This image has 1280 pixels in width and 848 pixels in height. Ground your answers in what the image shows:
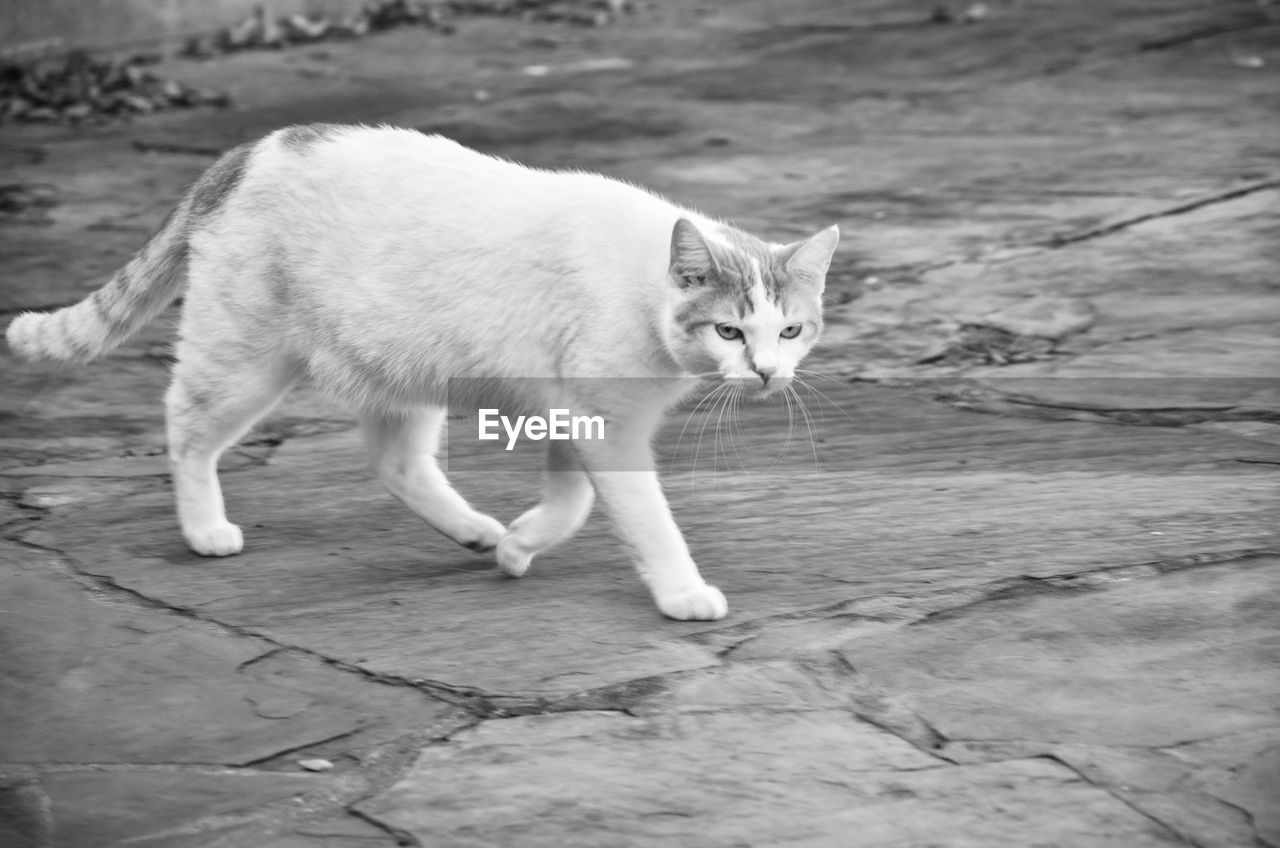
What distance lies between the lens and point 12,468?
15.1ft

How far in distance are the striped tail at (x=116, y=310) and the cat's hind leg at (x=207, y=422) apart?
0.30 m

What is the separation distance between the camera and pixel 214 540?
12.9ft

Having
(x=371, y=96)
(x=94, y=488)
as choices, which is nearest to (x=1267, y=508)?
(x=94, y=488)

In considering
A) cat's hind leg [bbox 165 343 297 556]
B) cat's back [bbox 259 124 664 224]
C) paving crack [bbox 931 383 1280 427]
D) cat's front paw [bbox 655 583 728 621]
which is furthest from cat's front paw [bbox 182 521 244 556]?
paving crack [bbox 931 383 1280 427]

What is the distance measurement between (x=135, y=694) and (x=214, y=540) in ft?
2.74

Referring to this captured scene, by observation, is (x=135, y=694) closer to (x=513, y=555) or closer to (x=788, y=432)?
(x=513, y=555)

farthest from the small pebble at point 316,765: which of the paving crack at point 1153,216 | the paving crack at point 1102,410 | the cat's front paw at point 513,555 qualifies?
the paving crack at point 1153,216

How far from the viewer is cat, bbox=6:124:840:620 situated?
3502 mm

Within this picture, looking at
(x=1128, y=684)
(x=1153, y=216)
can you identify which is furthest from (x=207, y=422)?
(x=1153, y=216)

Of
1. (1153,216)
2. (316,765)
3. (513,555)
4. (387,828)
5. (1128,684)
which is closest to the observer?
(387,828)

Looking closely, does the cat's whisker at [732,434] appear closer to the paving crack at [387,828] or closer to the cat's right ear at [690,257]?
the cat's right ear at [690,257]

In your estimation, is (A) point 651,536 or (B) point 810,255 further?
(B) point 810,255

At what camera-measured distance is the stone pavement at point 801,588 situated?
107 inches

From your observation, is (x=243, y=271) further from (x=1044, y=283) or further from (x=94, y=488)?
(x=1044, y=283)
